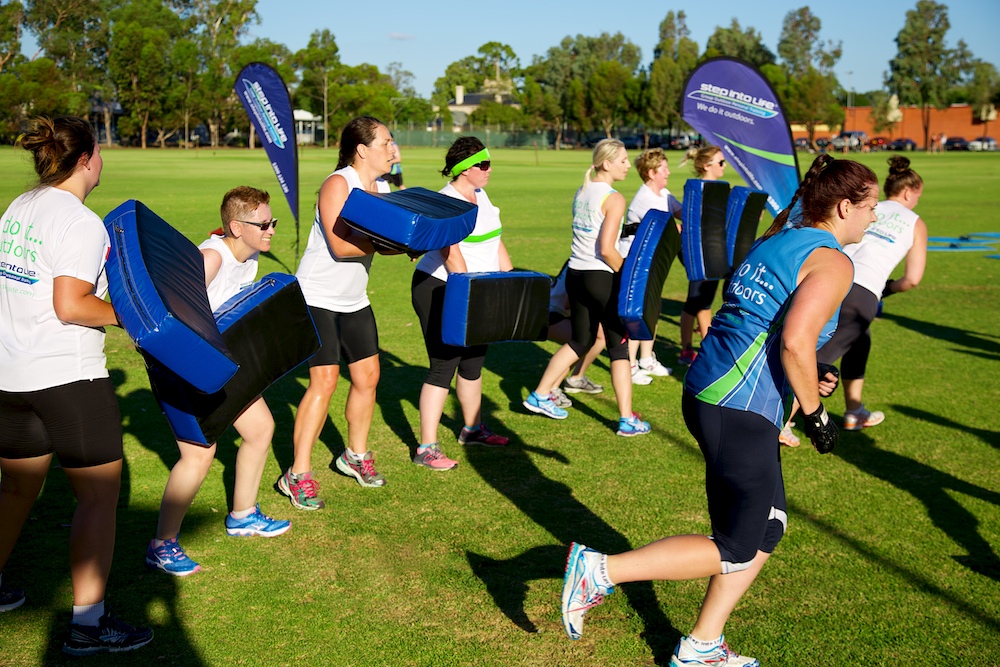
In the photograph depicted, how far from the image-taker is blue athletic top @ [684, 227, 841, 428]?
308cm

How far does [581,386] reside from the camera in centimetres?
739

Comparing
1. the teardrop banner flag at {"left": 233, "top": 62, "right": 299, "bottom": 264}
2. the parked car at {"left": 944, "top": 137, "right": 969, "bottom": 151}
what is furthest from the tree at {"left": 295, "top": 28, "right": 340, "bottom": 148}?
the teardrop banner flag at {"left": 233, "top": 62, "right": 299, "bottom": 264}

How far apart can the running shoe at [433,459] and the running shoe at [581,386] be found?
2.02m

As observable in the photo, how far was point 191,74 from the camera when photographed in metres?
78.3

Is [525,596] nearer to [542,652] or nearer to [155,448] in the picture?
[542,652]

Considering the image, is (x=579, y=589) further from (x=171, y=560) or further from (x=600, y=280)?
(x=600, y=280)

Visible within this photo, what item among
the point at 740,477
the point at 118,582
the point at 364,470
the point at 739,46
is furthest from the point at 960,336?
the point at 739,46

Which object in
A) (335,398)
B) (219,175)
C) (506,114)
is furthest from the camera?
(506,114)

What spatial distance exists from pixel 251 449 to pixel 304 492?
25.7 inches

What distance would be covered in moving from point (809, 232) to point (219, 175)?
115 ft

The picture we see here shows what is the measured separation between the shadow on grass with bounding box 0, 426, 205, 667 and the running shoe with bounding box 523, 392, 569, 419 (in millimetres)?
2805

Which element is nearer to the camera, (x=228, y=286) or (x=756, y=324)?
(x=756, y=324)

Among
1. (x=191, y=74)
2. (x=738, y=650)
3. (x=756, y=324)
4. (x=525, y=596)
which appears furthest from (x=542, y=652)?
(x=191, y=74)

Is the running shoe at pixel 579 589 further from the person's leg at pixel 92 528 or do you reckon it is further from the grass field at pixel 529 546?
the person's leg at pixel 92 528
